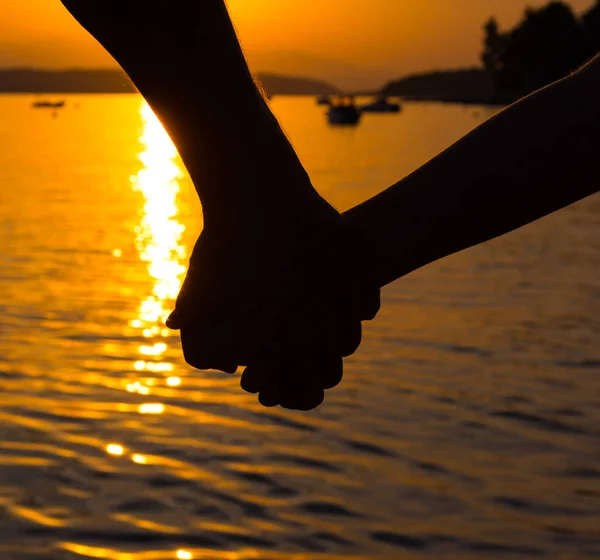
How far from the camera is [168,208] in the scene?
33812mm

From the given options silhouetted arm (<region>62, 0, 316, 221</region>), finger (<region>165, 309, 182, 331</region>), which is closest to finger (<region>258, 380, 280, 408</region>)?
finger (<region>165, 309, 182, 331</region>)

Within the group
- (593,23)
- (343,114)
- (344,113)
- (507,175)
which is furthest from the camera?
(593,23)

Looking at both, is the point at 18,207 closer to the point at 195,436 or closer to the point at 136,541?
the point at 195,436

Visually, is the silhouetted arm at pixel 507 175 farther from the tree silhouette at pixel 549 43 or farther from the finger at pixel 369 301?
the tree silhouette at pixel 549 43

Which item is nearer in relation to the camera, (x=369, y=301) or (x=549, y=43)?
(x=369, y=301)

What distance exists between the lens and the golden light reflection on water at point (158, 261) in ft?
36.5

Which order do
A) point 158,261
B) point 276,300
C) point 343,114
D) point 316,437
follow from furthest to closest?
point 343,114 → point 158,261 → point 316,437 → point 276,300

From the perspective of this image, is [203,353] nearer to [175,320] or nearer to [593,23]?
[175,320]

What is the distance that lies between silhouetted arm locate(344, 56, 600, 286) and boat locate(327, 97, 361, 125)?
361ft

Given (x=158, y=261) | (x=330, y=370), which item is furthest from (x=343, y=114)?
(x=330, y=370)

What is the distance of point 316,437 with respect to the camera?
27.2 ft

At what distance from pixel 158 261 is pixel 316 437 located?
39.2 ft

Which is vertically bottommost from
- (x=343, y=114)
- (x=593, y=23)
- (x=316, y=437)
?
(x=316, y=437)

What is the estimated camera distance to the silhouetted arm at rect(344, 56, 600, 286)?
1.99 meters
